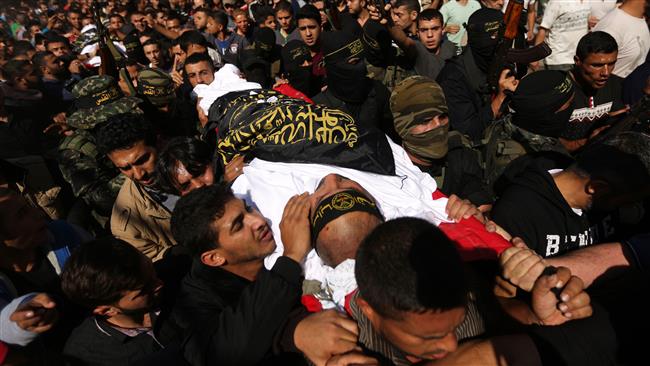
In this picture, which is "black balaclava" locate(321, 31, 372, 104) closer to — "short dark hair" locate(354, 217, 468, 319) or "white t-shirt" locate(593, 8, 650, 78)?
"white t-shirt" locate(593, 8, 650, 78)

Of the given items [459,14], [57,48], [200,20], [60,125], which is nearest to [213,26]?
[200,20]

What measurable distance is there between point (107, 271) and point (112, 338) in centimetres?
34

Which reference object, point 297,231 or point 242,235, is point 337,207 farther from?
point 242,235

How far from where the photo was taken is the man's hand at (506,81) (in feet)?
13.3

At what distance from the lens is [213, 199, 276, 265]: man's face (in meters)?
2.19

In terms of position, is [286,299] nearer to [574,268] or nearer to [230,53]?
[574,268]

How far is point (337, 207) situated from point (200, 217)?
70 cm

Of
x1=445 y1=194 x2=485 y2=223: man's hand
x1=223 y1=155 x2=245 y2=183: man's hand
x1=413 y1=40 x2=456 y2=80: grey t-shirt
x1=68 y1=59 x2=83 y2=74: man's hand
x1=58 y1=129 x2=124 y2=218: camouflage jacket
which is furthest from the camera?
x1=68 y1=59 x2=83 y2=74: man's hand

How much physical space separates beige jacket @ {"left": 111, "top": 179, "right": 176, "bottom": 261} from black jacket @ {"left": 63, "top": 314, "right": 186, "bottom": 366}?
922mm

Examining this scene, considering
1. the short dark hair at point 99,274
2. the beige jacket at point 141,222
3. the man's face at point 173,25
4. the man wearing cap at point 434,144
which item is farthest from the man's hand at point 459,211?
the man's face at point 173,25

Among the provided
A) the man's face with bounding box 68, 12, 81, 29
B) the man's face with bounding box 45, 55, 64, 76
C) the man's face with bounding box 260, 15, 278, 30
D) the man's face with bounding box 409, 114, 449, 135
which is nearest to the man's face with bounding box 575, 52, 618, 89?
the man's face with bounding box 409, 114, 449, 135

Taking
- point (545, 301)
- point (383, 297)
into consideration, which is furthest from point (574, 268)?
point (383, 297)

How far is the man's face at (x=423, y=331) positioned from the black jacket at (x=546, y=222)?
3.34 ft

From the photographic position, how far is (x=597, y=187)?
2.16 m
